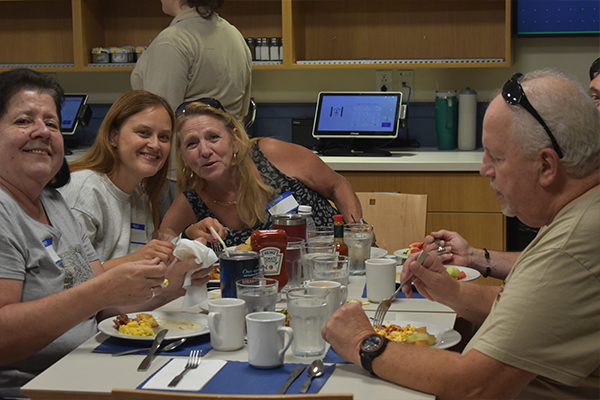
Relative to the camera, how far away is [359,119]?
3908 mm

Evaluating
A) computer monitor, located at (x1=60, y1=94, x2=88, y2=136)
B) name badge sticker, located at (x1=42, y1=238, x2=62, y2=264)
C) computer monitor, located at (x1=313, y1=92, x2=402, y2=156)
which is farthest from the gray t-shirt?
computer monitor, located at (x1=60, y1=94, x2=88, y2=136)

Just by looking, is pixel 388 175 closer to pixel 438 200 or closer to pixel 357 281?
pixel 438 200

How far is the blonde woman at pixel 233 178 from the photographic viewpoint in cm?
248

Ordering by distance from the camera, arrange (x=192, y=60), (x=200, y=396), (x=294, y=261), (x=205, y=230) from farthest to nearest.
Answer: (x=192, y=60), (x=205, y=230), (x=294, y=261), (x=200, y=396)

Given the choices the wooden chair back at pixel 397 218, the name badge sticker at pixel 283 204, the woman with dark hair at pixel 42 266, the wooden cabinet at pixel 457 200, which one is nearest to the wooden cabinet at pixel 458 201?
the wooden cabinet at pixel 457 200

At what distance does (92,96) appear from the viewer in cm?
463

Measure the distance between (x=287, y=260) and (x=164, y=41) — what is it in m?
1.69

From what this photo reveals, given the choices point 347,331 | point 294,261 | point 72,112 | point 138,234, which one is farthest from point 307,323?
point 72,112

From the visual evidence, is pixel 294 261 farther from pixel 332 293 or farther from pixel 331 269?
pixel 332 293

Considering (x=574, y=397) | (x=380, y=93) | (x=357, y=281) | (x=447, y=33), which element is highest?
(x=447, y=33)

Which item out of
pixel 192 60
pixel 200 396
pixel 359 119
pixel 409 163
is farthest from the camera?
pixel 359 119

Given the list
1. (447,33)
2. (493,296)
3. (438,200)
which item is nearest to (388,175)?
(438,200)

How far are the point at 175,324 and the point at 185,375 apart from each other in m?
0.31

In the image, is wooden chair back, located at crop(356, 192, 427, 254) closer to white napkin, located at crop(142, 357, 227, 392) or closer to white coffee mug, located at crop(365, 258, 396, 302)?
white coffee mug, located at crop(365, 258, 396, 302)
